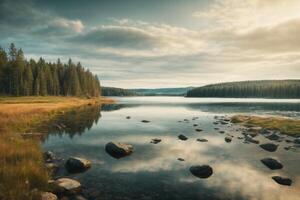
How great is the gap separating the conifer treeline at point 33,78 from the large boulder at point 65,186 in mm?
98927

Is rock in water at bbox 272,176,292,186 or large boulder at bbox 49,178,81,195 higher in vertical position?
large boulder at bbox 49,178,81,195

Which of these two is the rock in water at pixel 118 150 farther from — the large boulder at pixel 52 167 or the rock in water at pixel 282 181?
the rock in water at pixel 282 181

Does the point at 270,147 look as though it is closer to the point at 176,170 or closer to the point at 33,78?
the point at 176,170

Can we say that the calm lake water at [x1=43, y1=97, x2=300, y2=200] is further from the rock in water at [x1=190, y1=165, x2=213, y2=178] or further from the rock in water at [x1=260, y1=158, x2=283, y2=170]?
the rock in water at [x1=260, y1=158, x2=283, y2=170]

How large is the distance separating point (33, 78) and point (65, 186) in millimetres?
109719

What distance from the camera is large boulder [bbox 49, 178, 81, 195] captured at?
15.9 m

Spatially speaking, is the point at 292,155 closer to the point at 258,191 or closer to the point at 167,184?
the point at 258,191

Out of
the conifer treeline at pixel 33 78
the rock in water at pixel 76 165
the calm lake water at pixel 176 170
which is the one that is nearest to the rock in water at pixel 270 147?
the calm lake water at pixel 176 170

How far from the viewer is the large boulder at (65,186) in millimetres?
15937

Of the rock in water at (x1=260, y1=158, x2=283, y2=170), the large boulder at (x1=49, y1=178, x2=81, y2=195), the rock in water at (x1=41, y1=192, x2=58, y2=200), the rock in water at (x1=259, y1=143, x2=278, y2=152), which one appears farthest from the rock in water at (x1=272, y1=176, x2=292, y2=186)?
the rock in water at (x1=41, y1=192, x2=58, y2=200)

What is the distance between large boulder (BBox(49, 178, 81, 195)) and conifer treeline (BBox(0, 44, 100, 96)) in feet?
325

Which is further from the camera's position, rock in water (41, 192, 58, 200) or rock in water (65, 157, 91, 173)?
rock in water (65, 157, 91, 173)

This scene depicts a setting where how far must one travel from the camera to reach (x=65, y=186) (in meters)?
→ 16.3

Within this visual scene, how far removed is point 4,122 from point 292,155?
35.3 m
